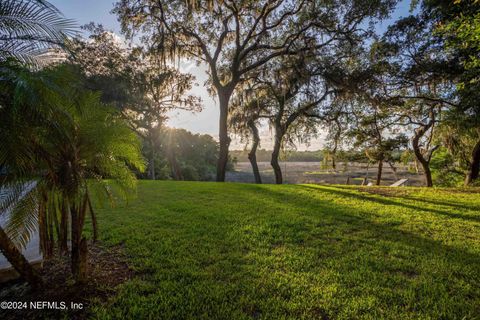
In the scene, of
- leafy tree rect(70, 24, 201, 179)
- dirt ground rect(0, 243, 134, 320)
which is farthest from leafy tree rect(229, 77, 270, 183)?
dirt ground rect(0, 243, 134, 320)

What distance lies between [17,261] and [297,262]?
318 centimetres

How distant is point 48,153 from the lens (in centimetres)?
230

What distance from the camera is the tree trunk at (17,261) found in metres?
2.14

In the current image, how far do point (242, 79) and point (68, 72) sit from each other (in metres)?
11.8

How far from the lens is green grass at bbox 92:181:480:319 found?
2.22 m

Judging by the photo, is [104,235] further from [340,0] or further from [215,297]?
[340,0]

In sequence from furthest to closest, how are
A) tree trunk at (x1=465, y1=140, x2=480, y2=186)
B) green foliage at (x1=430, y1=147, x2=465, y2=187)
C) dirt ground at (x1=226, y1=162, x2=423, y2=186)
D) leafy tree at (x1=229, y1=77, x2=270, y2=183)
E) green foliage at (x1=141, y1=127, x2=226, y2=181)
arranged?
dirt ground at (x1=226, y1=162, x2=423, y2=186) < green foliage at (x1=141, y1=127, x2=226, y2=181) < green foliage at (x1=430, y1=147, x2=465, y2=187) < leafy tree at (x1=229, y1=77, x2=270, y2=183) < tree trunk at (x1=465, y1=140, x2=480, y2=186)

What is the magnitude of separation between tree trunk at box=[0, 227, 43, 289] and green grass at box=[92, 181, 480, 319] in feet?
2.82

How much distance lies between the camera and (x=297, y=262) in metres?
3.18

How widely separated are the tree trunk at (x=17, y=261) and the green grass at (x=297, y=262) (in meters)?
0.86

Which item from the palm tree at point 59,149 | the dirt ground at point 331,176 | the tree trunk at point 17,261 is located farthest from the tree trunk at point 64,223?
the dirt ground at point 331,176

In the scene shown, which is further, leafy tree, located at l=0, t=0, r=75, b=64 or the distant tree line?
the distant tree line

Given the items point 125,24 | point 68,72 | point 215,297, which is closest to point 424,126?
point 215,297

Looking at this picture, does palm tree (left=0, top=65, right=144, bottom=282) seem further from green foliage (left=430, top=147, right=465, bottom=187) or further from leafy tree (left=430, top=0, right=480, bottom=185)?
green foliage (left=430, top=147, right=465, bottom=187)
